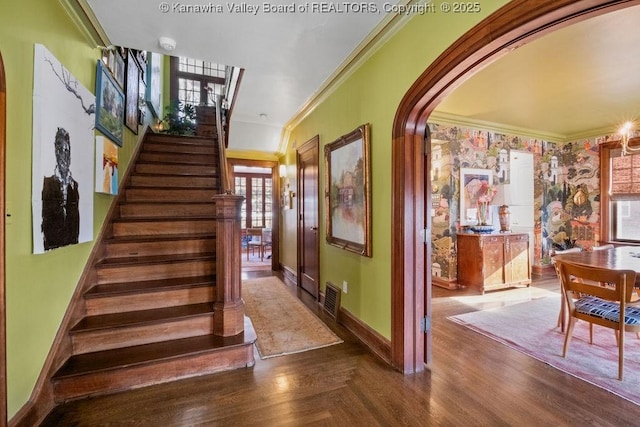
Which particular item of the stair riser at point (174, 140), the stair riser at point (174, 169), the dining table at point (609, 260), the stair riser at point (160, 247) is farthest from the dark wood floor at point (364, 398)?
the stair riser at point (174, 140)

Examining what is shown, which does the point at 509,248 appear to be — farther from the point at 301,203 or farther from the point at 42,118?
the point at 42,118

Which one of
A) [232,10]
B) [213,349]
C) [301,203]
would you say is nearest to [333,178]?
[301,203]

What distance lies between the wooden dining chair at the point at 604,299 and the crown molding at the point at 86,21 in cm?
405

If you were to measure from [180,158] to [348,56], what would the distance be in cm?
297

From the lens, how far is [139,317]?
7.46 ft

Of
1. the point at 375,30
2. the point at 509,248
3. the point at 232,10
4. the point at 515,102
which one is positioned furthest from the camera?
the point at 509,248

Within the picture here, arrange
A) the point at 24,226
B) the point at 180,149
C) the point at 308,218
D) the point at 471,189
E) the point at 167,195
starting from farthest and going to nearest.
A: the point at 471,189, the point at 180,149, the point at 308,218, the point at 167,195, the point at 24,226

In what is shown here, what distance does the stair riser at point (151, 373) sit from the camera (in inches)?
71.7

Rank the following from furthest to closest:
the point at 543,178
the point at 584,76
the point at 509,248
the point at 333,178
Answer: the point at 543,178
the point at 509,248
the point at 333,178
the point at 584,76

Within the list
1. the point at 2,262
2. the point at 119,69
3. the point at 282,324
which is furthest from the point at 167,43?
the point at 282,324

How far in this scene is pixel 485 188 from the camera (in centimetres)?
473

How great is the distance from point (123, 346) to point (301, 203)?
281 centimetres

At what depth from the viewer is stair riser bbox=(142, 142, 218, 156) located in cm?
429

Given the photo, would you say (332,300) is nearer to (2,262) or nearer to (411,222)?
(411,222)
